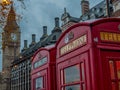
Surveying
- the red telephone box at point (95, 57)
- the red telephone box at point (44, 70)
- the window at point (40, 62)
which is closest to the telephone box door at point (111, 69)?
the red telephone box at point (95, 57)

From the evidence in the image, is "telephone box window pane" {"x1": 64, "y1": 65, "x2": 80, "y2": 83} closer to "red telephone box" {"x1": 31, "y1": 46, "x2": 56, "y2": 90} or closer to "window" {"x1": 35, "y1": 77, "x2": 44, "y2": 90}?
"red telephone box" {"x1": 31, "y1": 46, "x2": 56, "y2": 90}

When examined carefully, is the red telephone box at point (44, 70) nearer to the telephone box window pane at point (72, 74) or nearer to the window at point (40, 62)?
the window at point (40, 62)

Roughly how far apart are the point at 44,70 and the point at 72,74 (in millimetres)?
2142

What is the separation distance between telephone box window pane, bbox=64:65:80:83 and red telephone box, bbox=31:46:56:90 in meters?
1.26

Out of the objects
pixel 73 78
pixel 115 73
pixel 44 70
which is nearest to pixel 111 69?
pixel 115 73

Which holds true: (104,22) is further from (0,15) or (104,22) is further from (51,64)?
(0,15)

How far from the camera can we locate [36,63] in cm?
908

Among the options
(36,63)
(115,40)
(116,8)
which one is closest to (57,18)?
(116,8)

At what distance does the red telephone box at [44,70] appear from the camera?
7.66 meters

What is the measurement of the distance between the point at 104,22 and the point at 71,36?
0.94 meters

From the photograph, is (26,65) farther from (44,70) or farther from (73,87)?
(73,87)

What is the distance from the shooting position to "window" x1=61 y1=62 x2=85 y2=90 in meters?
5.74

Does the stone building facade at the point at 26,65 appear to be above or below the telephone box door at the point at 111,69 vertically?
above

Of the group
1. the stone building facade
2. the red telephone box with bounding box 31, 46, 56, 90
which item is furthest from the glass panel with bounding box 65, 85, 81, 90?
the stone building facade
